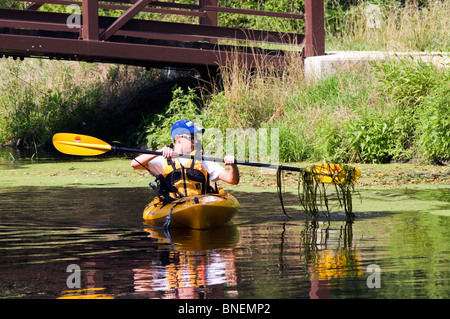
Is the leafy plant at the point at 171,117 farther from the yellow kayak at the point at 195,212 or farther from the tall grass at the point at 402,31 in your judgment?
the yellow kayak at the point at 195,212

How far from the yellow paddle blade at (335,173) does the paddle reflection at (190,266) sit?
1329 mm

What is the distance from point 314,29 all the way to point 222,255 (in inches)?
407

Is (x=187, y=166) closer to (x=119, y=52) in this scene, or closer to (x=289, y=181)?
(x=289, y=181)

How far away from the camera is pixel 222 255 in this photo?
21.0ft

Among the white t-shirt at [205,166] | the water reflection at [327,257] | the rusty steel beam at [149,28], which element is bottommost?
the water reflection at [327,257]

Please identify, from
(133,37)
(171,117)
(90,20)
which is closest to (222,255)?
(171,117)

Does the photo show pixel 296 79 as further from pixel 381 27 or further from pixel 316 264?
pixel 316 264

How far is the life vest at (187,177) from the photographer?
26.5 ft

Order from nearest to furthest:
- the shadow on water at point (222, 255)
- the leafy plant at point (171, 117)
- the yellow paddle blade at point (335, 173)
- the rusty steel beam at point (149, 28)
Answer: the shadow on water at point (222, 255) → the yellow paddle blade at point (335, 173) → the leafy plant at point (171, 117) → the rusty steel beam at point (149, 28)

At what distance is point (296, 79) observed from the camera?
15320 millimetres

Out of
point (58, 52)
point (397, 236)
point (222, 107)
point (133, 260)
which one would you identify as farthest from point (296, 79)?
point (133, 260)

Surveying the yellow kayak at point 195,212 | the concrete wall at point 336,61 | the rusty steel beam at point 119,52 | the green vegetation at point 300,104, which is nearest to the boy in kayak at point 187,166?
the yellow kayak at point 195,212

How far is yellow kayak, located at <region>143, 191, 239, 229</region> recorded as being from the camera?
772 cm

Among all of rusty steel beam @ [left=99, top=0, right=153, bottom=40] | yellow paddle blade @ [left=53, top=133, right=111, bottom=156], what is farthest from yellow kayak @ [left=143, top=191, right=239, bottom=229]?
rusty steel beam @ [left=99, top=0, right=153, bottom=40]
